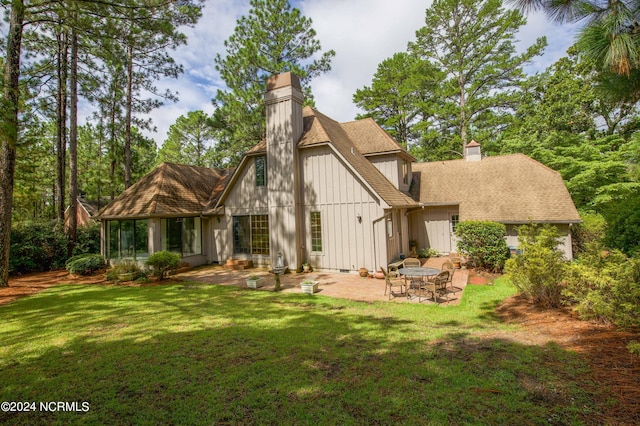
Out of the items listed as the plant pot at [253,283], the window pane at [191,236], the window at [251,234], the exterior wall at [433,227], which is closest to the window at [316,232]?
the window at [251,234]

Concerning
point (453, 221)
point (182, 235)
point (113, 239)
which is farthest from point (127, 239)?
point (453, 221)

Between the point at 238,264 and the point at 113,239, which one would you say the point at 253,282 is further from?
the point at 113,239

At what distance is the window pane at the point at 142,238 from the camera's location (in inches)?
573

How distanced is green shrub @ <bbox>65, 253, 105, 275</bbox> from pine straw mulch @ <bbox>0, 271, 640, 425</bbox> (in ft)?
54.8

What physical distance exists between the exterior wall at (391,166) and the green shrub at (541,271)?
8.16 m

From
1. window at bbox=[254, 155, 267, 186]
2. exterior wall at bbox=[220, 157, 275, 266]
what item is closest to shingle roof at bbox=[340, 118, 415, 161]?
window at bbox=[254, 155, 267, 186]

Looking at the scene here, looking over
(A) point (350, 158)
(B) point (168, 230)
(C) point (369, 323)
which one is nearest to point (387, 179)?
(A) point (350, 158)

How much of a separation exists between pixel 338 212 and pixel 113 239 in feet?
40.0

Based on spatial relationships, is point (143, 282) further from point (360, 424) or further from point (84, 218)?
point (84, 218)

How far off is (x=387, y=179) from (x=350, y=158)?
3.43 metres

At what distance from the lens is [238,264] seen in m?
14.8

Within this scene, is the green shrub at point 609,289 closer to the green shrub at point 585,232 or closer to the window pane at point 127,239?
the green shrub at point 585,232

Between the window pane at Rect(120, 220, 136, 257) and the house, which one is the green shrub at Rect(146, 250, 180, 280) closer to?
the house

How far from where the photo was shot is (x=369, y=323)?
698cm
